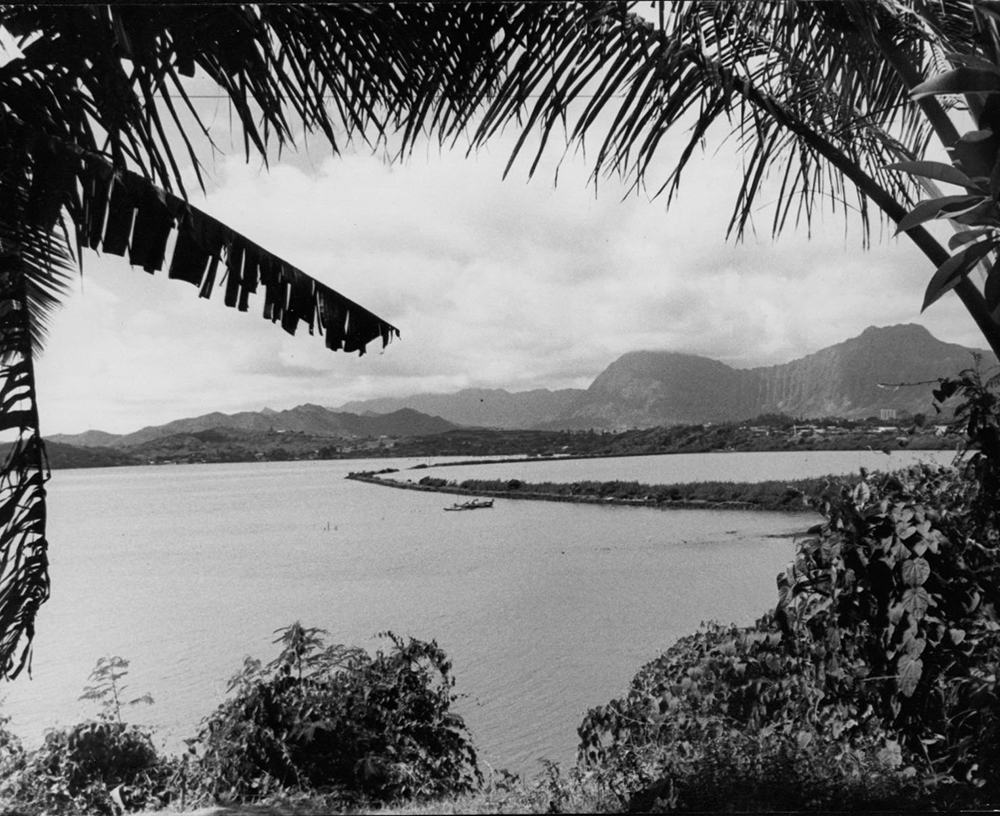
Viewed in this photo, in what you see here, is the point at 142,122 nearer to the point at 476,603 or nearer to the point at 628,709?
the point at 476,603

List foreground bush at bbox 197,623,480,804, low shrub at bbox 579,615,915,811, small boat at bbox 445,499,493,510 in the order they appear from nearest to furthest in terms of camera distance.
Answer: low shrub at bbox 579,615,915,811 < foreground bush at bbox 197,623,480,804 < small boat at bbox 445,499,493,510

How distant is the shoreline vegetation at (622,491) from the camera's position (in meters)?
2.83

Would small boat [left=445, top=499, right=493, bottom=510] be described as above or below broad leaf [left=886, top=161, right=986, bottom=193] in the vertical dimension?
below

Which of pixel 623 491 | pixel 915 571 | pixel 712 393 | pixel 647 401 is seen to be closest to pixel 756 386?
pixel 712 393

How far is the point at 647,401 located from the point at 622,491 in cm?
42

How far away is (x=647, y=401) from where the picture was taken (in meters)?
2.78

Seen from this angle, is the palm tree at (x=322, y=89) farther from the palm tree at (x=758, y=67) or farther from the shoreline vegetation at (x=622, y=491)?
the shoreline vegetation at (x=622, y=491)

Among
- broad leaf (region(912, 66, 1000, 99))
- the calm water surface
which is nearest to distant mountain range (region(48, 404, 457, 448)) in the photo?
the calm water surface

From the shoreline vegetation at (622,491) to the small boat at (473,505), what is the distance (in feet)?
0.11

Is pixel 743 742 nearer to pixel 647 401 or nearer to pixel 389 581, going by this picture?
pixel 647 401

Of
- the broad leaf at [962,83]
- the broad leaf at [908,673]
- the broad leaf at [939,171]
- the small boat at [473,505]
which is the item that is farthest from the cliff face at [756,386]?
the broad leaf at [962,83]

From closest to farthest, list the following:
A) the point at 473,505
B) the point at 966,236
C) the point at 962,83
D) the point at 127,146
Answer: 1. the point at 962,83
2. the point at 966,236
3. the point at 127,146
4. the point at 473,505

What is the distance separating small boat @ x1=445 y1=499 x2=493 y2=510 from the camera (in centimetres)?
298

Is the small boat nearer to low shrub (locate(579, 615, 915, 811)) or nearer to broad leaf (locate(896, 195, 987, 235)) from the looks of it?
low shrub (locate(579, 615, 915, 811))
